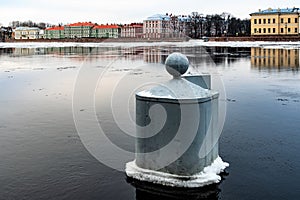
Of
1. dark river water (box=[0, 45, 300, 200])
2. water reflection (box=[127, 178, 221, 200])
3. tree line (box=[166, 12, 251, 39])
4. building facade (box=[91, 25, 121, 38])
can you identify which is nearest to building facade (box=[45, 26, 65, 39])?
building facade (box=[91, 25, 121, 38])

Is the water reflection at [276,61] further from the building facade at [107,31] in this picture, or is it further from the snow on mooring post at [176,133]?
the building facade at [107,31]

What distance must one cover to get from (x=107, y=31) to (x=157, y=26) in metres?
25.9

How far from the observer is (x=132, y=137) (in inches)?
365

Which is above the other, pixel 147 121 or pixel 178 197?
pixel 147 121

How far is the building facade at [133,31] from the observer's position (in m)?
143

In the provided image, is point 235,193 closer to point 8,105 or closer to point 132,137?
point 132,137

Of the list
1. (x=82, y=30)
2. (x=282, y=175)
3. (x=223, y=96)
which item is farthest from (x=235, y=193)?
(x=82, y=30)

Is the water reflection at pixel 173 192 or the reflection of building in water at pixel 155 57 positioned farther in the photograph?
the reflection of building in water at pixel 155 57

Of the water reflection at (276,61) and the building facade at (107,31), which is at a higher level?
the building facade at (107,31)

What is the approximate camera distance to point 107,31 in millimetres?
155125

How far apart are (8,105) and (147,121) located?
28.2ft

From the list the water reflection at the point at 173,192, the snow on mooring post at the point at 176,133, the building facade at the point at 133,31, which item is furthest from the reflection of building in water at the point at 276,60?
the building facade at the point at 133,31

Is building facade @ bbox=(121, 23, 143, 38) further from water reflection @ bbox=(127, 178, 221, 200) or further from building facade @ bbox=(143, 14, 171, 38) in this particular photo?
water reflection @ bbox=(127, 178, 221, 200)

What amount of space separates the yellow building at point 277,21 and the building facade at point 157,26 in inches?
1513
